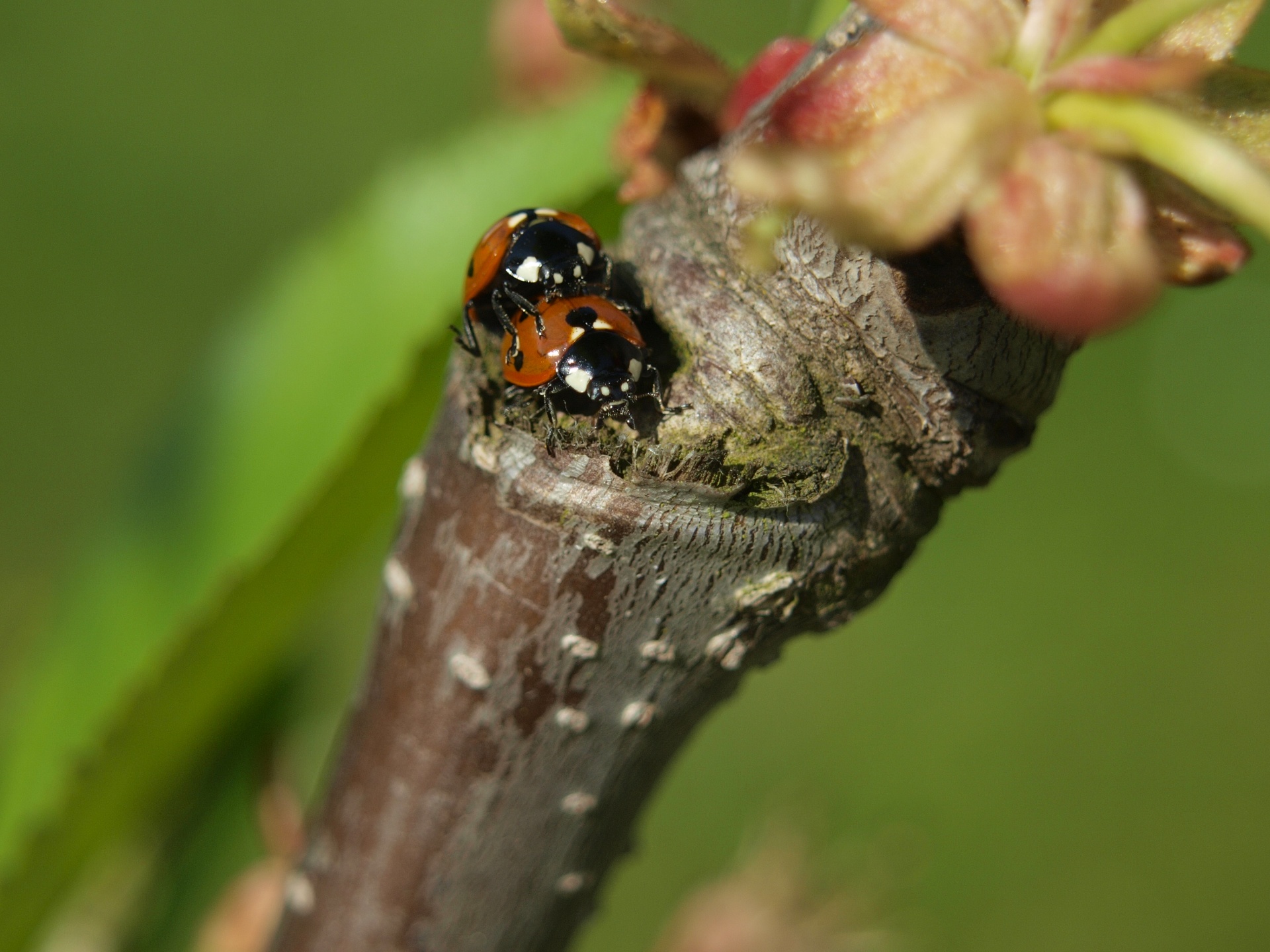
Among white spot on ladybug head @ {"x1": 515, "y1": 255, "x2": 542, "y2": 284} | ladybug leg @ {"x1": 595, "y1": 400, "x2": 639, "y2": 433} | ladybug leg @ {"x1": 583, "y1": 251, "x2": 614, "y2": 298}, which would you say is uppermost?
white spot on ladybug head @ {"x1": 515, "y1": 255, "x2": 542, "y2": 284}

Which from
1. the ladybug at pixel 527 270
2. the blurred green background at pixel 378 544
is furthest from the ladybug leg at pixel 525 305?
the blurred green background at pixel 378 544

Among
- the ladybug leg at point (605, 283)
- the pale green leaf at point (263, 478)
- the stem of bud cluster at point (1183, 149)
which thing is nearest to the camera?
the stem of bud cluster at point (1183, 149)

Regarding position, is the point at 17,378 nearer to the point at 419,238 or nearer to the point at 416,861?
the point at 419,238

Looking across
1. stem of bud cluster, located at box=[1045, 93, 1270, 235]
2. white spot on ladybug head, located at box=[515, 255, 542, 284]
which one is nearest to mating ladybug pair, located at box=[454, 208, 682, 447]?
white spot on ladybug head, located at box=[515, 255, 542, 284]

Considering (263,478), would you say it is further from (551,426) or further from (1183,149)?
(1183,149)

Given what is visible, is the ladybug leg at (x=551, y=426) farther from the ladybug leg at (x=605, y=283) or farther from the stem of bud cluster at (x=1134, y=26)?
the stem of bud cluster at (x=1134, y=26)

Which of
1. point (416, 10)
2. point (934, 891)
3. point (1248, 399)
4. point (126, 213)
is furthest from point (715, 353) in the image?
point (416, 10)

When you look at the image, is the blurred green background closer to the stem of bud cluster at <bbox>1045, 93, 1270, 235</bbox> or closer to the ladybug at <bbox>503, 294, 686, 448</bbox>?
the ladybug at <bbox>503, 294, 686, 448</bbox>

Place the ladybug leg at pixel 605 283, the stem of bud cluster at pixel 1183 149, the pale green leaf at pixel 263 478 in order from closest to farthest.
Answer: the stem of bud cluster at pixel 1183 149 → the ladybug leg at pixel 605 283 → the pale green leaf at pixel 263 478
